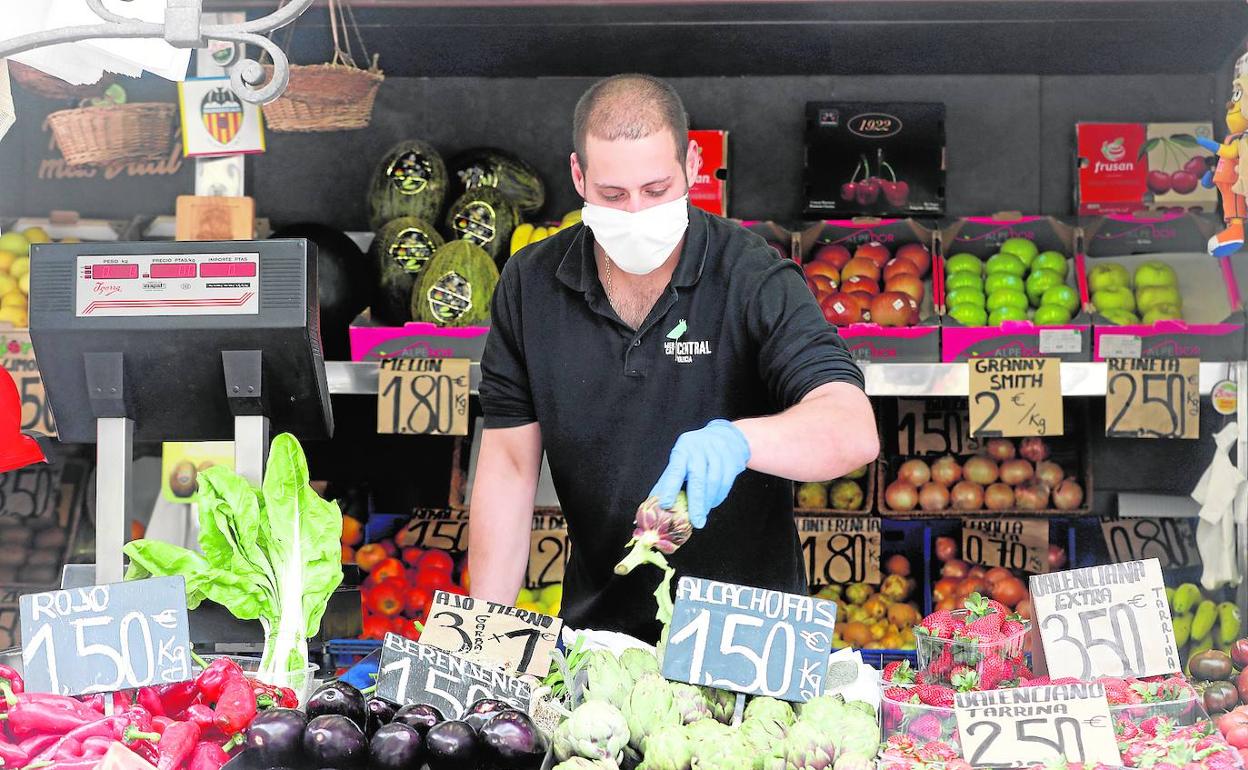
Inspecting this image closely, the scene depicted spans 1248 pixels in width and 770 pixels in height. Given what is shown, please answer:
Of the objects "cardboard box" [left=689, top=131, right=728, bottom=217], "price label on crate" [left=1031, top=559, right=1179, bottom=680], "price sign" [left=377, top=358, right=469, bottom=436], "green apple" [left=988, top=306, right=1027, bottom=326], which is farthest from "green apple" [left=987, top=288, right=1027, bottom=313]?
"price label on crate" [left=1031, top=559, right=1179, bottom=680]

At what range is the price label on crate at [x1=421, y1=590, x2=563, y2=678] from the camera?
202 cm

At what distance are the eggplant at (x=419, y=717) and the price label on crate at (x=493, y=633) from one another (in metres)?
0.26

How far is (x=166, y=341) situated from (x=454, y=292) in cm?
201

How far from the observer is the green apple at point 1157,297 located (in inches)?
168

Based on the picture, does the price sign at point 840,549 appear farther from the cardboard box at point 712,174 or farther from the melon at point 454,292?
the melon at point 454,292

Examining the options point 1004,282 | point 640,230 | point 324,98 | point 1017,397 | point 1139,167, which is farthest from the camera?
point 1139,167

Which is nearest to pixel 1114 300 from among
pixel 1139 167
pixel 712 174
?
pixel 1139 167

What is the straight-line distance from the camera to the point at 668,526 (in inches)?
70.9

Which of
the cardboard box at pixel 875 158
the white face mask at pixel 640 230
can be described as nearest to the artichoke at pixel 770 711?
the white face mask at pixel 640 230

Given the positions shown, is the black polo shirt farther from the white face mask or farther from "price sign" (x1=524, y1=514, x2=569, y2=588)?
"price sign" (x1=524, y1=514, x2=569, y2=588)

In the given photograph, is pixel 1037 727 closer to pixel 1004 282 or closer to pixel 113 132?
pixel 1004 282

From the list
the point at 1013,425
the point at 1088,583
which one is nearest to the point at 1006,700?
the point at 1088,583

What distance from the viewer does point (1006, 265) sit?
4418mm

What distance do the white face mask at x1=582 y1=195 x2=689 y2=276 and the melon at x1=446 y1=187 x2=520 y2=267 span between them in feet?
6.84
